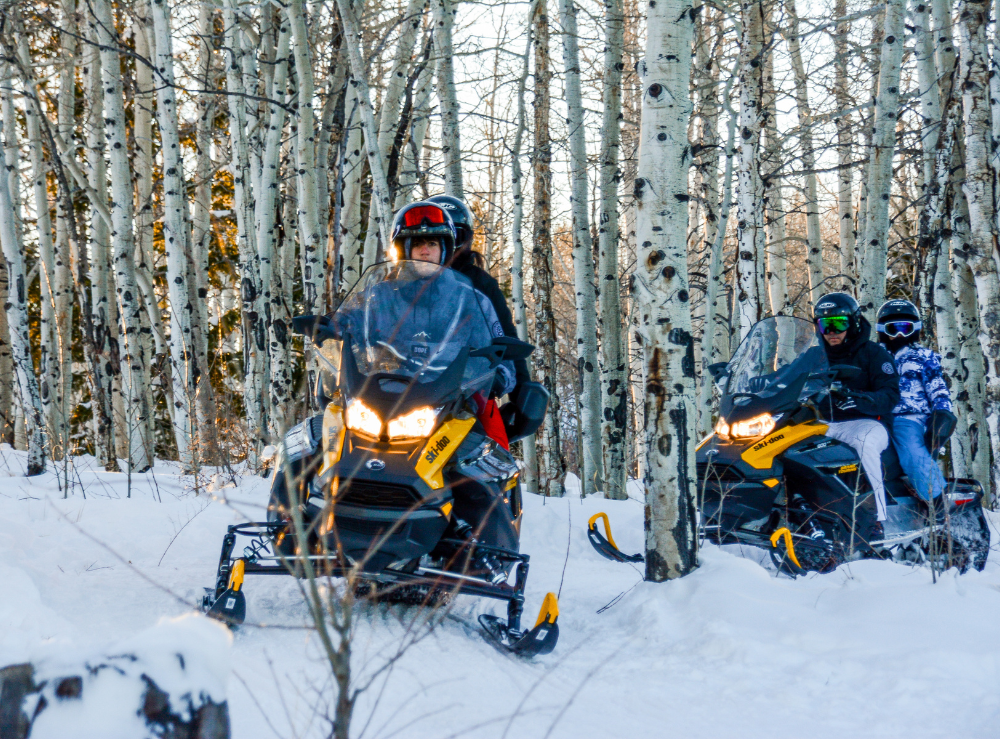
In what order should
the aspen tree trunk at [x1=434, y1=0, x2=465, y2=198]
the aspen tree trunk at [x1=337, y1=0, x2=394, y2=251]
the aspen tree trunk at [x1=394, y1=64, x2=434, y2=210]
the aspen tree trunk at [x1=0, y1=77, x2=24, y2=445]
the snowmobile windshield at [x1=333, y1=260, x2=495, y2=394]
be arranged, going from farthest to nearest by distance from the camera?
the aspen tree trunk at [x1=394, y1=64, x2=434, y2=210]
the aspen tree trunk at [x1=0, y1=77, x2=24, y2=445]
the aspen tree trunk at [x1=434, y1=0, x2=465, y2=198]
the aspen tree trunk at [x1=337, y1=0, x2=394, y2=251]
the snowmobile windshield at [x1=333, y1=260, x2=495, y2=394]

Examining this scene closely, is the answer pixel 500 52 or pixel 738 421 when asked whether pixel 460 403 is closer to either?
pixel 738 421

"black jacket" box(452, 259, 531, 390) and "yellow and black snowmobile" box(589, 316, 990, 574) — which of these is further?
"yellow and black snowmobile" box(589, 316, 990, 574)

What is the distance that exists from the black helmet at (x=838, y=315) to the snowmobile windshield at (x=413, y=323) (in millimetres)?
3186

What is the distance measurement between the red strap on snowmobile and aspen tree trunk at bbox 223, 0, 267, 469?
4733 millimetres

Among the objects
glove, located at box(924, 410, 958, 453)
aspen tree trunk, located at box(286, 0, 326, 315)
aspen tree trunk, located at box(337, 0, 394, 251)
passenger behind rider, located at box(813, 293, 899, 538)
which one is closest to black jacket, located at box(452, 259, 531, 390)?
aspen tree trunk, located at box(337, 0, 394, 251)

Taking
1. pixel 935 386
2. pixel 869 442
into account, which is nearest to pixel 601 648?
pixel 869 442

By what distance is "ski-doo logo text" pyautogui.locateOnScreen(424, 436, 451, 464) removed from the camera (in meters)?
3.29

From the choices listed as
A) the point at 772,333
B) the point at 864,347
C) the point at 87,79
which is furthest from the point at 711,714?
the point at 87,79

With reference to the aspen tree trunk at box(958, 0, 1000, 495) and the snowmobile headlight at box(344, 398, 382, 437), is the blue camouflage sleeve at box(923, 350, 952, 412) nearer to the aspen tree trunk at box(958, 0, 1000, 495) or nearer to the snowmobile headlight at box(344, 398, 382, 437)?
the aspen tree trunk at box(958, 0, 1000, 495)

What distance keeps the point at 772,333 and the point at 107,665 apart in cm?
457

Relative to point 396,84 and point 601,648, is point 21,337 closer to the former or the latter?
point 396,84

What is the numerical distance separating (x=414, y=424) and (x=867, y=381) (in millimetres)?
3836

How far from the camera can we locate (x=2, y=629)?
2.51 meters

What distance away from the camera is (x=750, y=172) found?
28.3ft
